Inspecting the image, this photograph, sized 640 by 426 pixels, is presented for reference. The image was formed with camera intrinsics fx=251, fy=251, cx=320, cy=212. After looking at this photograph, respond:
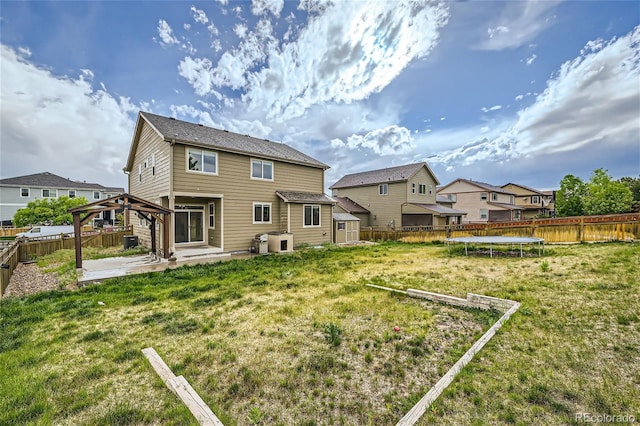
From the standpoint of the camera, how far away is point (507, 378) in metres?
2.88

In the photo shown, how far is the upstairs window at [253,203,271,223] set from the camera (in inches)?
538

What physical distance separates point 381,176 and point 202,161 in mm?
18570

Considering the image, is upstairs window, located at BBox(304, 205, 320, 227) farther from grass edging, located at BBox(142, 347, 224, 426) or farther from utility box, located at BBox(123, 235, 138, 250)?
grass edging, located at BBox(142, 347, 224, 426)

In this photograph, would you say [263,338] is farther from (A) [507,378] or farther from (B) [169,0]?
(B) [169,0]

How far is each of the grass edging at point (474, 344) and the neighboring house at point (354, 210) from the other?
60.4 ft

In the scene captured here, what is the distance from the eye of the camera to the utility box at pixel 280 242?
13.0 meters

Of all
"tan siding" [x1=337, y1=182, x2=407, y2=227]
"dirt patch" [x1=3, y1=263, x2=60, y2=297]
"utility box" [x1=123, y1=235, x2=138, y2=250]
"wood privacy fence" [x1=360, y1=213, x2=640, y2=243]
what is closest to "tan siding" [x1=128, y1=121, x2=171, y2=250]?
"utility box" [x1=123, y1=235, x2=138, y2=250]

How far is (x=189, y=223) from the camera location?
537 inches

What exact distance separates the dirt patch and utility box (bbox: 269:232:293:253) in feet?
25.4

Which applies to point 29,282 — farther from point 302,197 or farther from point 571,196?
point 571,196

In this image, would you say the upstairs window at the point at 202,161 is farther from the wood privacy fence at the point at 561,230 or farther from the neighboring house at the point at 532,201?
the neighboring house at the point at 532,201

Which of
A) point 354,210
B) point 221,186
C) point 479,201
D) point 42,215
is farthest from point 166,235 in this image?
point 479,201

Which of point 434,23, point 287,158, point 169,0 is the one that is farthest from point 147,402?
point 434,23

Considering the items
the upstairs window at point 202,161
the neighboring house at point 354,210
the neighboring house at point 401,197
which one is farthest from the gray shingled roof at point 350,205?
the upstairs window at point 202,161
